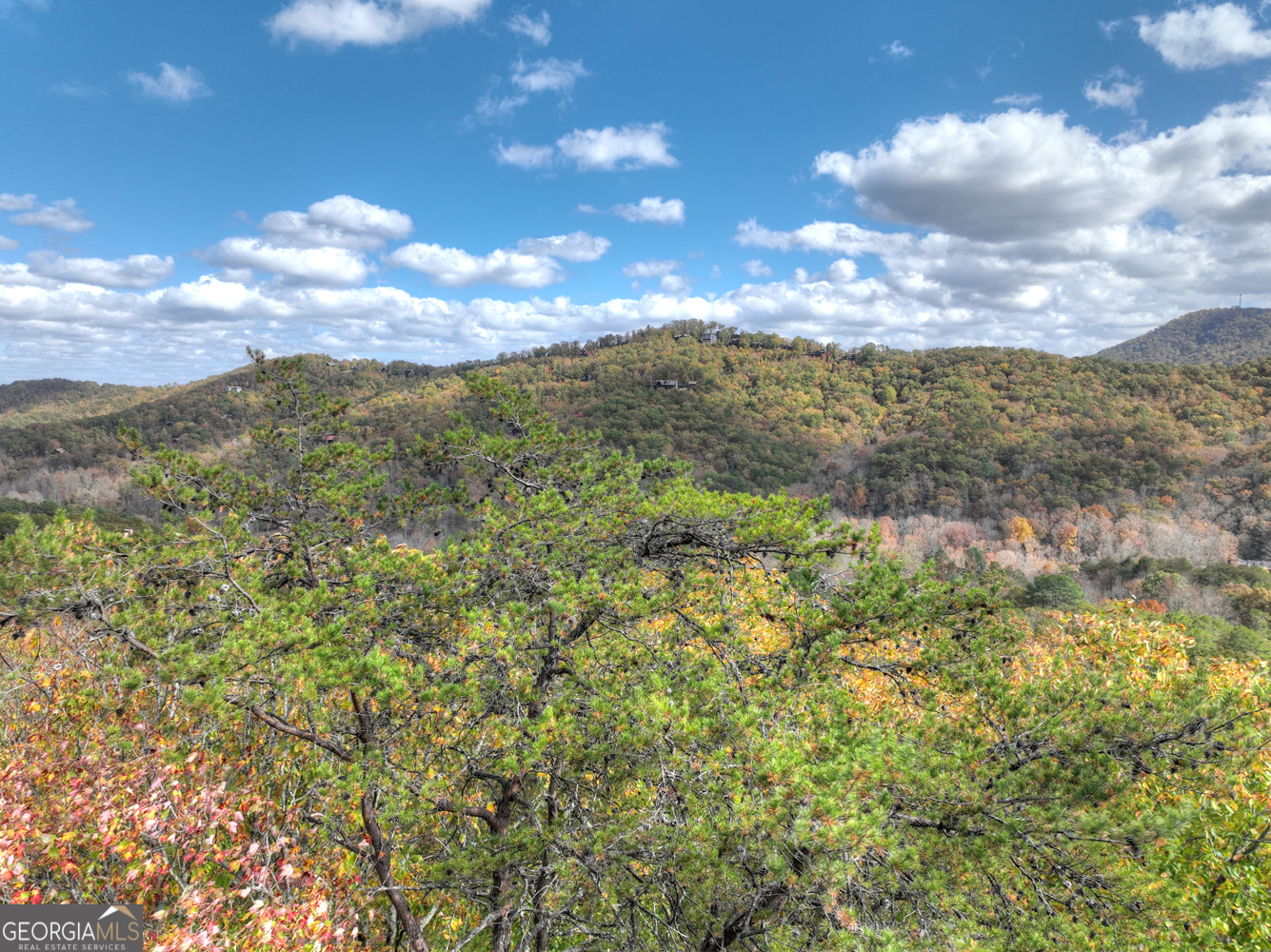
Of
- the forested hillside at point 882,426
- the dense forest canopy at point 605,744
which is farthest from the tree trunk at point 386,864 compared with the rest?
the forested hillside at point 882,426

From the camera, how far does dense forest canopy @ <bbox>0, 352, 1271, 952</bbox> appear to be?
4262 mm

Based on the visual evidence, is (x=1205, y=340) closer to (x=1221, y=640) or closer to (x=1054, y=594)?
(x=1054, y=594)

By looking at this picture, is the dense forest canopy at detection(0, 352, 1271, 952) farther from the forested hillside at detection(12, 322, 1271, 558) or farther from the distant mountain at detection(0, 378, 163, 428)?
the distant mountain at detection(0, 378, 163, 428)

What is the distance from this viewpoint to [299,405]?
7910 mm

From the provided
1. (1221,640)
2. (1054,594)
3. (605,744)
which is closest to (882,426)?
(1054,594)

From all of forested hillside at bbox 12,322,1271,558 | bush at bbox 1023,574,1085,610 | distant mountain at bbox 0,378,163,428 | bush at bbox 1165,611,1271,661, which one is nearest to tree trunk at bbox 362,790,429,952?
bush at bbox 1165,611,1271,661

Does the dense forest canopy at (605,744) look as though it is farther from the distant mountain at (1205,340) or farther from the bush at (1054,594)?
the distant mountain at (1205,340)

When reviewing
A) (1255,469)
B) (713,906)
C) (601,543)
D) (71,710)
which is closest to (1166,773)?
(713,906)

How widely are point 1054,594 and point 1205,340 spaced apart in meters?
198

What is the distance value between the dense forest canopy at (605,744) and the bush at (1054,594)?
1205 inches

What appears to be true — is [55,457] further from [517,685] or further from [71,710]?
[517,685]

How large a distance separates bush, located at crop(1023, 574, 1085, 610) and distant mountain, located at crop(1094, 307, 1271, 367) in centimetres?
13374

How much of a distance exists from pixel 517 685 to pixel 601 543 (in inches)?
71.9

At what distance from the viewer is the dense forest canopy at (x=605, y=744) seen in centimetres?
426
